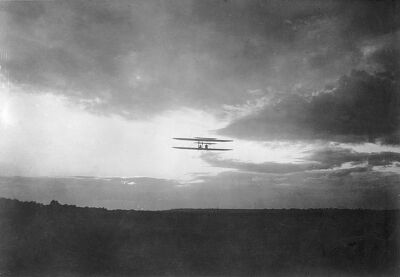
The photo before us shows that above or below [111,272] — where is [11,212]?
above

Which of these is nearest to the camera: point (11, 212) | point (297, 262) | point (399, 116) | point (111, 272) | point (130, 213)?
point (399, 116)

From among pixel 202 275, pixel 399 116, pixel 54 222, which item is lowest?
pixel 202 275

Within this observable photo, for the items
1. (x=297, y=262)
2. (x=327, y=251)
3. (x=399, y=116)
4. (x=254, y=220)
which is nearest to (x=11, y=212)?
(x=254, y=220)

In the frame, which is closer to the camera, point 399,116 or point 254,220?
point 399,116

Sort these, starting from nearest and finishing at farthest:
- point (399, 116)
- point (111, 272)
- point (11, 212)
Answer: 1. point (399, 116)
2. point (111, 272)
3. point (11, 212)

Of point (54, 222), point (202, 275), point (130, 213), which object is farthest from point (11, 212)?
point (202, 275)

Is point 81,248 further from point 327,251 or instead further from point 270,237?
point 327,251
